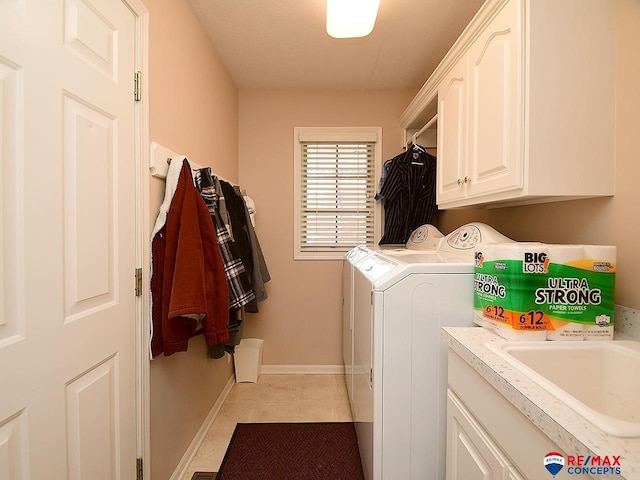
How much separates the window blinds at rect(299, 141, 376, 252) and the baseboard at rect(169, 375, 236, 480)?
1310mm

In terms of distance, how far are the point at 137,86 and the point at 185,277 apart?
0.78 meters

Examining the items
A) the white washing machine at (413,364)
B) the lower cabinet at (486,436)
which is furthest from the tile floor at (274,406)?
the lower cabinet at (486,436)

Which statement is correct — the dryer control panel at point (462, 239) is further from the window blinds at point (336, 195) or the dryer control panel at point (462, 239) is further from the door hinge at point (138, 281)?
the door hinge at point (138, 281)

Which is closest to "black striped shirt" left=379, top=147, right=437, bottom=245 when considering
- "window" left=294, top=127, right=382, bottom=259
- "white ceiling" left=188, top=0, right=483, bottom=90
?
"window" left=294, top=127, right=382, bottom=259

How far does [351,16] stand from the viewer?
1439mm

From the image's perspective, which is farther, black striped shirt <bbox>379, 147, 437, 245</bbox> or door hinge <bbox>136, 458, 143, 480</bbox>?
black striped shirt <bbox>379, 147, 437, 245</bbox>

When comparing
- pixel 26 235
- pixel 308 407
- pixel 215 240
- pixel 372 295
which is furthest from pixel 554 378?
pixel 308 407

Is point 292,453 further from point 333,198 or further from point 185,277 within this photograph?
point 333,198

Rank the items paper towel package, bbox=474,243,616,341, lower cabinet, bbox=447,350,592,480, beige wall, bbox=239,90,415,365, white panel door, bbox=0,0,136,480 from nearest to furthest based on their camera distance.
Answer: lower cabinet, bbox=447,350,592,480
white panel door, bbox=0,0,136,480
paper towel package, bbox=474,243,616,341
beige wall, bbox=239,90,415,365

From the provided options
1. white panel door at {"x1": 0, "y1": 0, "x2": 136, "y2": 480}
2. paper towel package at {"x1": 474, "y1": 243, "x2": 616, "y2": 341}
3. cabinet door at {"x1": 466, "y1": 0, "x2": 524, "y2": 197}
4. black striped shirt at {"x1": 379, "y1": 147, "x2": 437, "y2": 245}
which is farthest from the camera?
black striped shirt at {"x1": 379, "y1": 147, "x2": 437, "y2": 245}

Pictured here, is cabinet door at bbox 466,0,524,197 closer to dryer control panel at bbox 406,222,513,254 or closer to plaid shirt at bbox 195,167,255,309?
dryer control panel at bbox 406,222,513,254

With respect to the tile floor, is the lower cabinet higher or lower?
higher

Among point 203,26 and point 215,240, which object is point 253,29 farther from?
point 215,240

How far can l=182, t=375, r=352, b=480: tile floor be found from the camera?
174 centimetres
